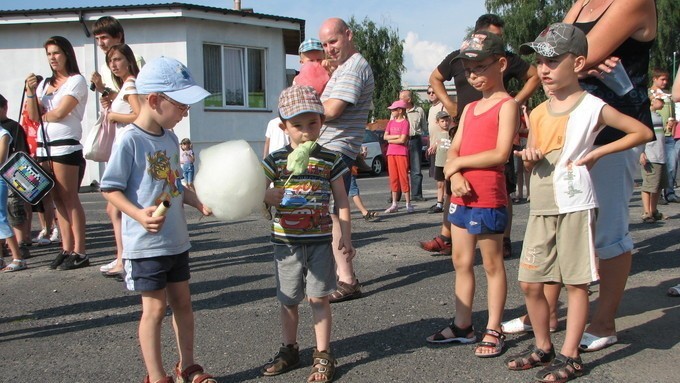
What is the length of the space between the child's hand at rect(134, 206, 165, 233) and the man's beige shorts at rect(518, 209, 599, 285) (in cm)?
185

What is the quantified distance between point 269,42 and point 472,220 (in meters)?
18.0

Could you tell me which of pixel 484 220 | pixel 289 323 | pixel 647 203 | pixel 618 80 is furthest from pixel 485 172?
pixel 647 203

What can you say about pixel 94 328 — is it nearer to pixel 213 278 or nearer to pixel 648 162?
pixel 213 278

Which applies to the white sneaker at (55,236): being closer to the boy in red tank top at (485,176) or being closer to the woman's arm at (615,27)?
the boy in red tank top at (485,176)

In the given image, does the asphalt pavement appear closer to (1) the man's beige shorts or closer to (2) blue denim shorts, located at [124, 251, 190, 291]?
(1) the man's beige shorts

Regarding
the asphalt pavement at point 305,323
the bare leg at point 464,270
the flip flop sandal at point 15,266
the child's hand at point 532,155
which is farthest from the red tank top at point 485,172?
the flip flop sandal at point 15,266

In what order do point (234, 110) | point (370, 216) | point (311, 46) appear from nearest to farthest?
1. point (311, 46)
2. point (370, 216)
3. point (234, 110)

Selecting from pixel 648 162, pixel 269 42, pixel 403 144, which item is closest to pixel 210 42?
pixel 269 42

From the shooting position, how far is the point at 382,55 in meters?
45.4

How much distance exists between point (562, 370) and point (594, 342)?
570 millimetres

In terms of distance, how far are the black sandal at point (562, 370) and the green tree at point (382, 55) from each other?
4157 centimetres

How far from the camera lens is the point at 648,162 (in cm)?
874

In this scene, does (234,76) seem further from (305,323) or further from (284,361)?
(284,361)

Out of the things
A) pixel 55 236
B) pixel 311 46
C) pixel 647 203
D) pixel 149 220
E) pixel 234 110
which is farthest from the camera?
pixel 234 110
